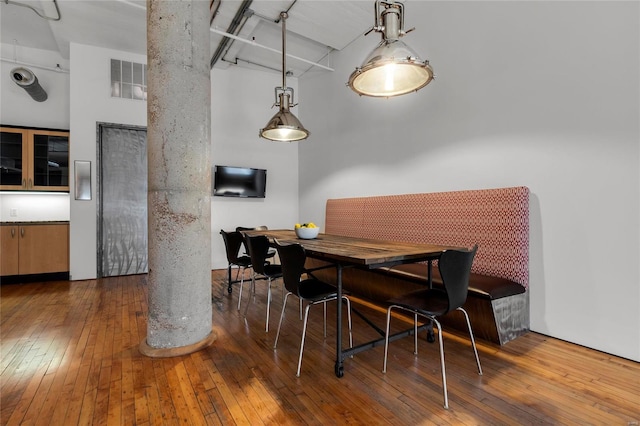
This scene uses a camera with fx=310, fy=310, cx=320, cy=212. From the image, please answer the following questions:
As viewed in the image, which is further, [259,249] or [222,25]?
[222,25]

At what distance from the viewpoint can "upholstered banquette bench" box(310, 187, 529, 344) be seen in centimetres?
265

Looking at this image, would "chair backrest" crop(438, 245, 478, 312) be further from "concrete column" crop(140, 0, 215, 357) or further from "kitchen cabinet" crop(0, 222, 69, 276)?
"kitchen cabinet" crop(0, 222, 69, 276)

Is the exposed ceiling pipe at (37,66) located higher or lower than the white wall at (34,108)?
higher

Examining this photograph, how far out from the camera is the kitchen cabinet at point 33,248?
15.6 feet

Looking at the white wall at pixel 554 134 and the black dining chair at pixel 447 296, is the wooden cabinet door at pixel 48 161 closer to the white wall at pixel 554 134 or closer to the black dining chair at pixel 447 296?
Answer: the white wall at pixel 554 134

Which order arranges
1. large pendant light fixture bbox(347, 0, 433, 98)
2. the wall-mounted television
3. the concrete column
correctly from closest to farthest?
large pendant light fixture bbox(347, 0, 433, 98)
the concrete column
the wall-mounted television

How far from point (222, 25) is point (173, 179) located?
3387mm

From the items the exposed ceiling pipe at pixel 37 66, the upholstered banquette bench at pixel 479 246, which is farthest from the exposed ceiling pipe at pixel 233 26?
the upholstered banquette bench at pixel 479 246

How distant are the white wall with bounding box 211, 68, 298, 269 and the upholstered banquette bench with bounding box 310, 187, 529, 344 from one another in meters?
2.87

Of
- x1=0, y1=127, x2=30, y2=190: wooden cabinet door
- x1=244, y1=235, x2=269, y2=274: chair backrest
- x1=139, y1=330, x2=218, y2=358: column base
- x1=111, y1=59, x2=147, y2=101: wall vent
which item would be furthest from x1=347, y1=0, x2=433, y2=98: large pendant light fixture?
x1=0, y1=127, x2=30, y2=190: wooden cabinet door

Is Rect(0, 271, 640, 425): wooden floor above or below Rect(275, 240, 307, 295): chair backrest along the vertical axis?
below

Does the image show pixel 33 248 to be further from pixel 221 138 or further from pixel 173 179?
pixel 173 179

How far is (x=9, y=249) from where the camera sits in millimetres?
4770

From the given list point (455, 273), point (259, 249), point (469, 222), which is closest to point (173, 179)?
point (259, 249)
